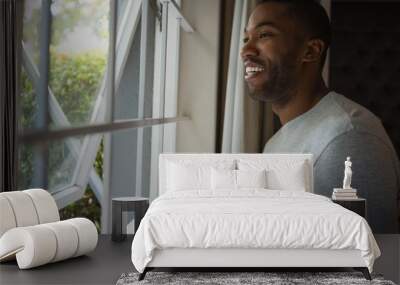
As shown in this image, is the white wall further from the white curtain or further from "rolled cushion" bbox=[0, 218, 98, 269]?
"rolled cushion" bbox=[0, 218, 98, 269]

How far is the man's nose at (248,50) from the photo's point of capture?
21.8ft

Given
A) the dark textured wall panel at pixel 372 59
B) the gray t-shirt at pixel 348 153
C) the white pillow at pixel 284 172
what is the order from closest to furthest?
1. the white pillow at pixel 284 172
2. the gray t-shirt at pixel 348 153
3. the dark textured wall panel at pixel 372 59

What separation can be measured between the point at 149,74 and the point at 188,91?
42cm

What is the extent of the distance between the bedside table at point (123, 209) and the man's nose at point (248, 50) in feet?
6.41

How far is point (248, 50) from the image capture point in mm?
6672

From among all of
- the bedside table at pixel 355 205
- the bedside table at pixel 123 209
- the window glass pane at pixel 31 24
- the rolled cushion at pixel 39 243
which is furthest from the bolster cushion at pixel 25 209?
the bedside table at pixel 355 205

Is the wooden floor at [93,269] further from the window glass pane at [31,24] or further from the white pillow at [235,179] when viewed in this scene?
the window glass pane at [31,24]

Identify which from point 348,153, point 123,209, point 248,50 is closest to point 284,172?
point 348,153

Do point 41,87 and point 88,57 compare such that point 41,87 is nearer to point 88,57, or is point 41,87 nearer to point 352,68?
point 88,57

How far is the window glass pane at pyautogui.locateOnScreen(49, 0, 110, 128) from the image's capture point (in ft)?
17.3

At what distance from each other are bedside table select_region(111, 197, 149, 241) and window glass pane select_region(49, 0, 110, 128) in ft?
2.69

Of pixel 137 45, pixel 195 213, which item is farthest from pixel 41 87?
pixel 137 45

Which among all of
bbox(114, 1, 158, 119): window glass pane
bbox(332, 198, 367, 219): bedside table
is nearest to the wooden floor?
bbox(332, 198, 367, 219): bedside table

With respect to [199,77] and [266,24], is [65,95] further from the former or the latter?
[266,24]
